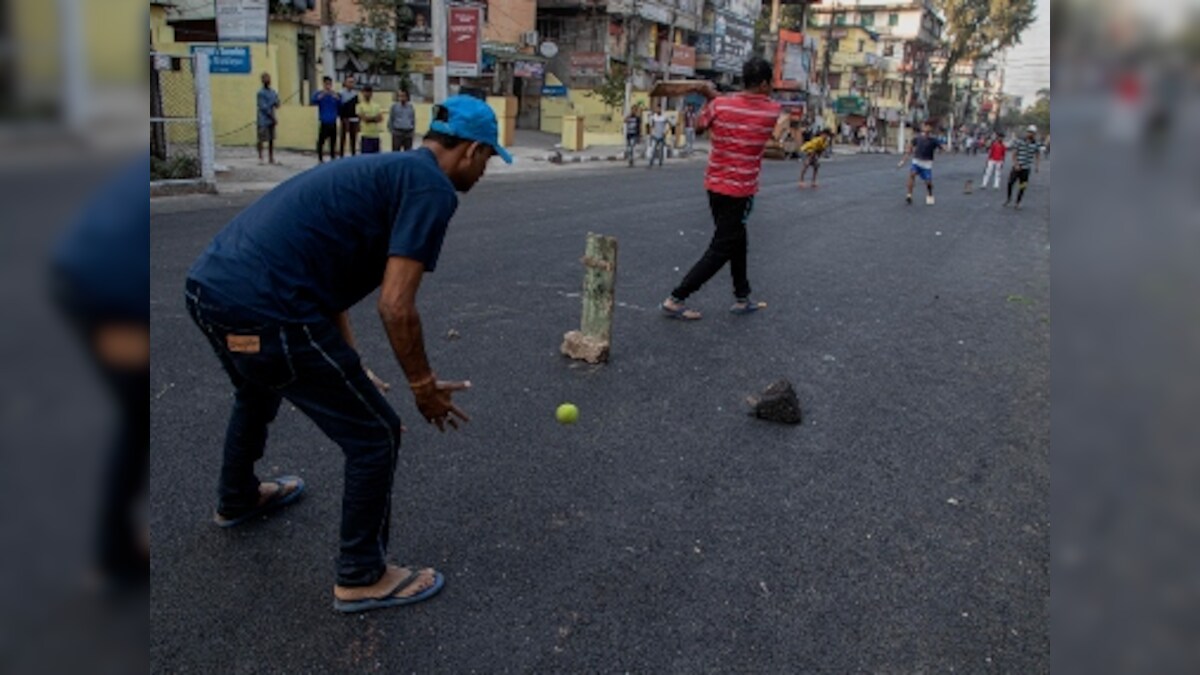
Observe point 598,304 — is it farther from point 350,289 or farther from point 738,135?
point 350,289

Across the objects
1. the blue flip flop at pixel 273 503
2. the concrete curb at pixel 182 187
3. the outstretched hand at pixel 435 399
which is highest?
the concrete curb at pixel 182 187

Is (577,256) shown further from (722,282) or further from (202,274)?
(202,274)

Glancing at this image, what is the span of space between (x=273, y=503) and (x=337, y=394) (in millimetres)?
985

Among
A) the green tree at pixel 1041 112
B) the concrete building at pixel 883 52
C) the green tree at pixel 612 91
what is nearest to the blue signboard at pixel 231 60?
the green tree at pixel 1041 112

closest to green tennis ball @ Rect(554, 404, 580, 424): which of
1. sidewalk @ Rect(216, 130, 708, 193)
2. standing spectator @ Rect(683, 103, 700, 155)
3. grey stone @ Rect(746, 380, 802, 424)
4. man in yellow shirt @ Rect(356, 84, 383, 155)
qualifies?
grey stone @ Rect(746, 380, 802, 424)

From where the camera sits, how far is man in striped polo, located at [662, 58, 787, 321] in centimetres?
596

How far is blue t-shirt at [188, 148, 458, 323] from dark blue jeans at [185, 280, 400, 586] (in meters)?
0.06

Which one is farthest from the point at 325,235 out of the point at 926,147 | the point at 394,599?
the point at 926,147

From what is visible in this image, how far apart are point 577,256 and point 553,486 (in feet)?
17.0

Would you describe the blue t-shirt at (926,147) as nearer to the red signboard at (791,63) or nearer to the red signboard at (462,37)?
the red signboard at (462,37)

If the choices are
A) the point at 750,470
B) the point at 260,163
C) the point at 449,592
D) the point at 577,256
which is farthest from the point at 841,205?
the point at 449,592

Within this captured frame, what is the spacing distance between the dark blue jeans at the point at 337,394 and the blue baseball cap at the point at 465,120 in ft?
2.26

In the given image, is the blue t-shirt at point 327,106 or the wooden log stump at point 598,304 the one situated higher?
the blue t-shirt at point 327,106

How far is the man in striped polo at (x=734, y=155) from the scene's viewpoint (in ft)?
19.6
